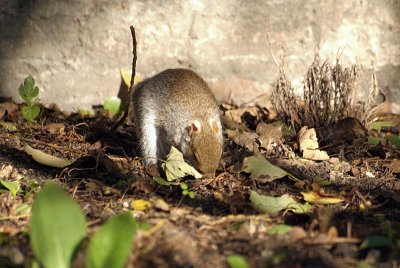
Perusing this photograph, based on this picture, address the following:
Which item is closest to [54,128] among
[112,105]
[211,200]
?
[112,105]

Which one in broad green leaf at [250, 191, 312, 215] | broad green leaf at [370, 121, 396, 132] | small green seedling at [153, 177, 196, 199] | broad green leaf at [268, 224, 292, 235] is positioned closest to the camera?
broad green leaf at [268, 224, 292, 235]

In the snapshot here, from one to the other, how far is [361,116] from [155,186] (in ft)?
6.80

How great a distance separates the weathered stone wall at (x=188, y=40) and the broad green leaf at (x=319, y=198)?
2.19m

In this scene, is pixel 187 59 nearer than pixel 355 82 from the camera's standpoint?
No

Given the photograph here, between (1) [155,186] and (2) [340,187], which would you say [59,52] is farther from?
(2) [340,187]

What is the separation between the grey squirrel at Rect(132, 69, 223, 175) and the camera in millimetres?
4371

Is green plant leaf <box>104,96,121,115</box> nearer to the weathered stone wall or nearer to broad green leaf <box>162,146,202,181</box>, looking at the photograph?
the weathered stone wall

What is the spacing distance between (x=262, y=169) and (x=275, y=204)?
66cm

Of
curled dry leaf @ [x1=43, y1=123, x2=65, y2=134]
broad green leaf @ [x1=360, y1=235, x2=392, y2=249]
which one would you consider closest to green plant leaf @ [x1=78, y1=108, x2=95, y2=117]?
curled dry leaf @ [x1=43, y1=123, x2=65, y2=134]

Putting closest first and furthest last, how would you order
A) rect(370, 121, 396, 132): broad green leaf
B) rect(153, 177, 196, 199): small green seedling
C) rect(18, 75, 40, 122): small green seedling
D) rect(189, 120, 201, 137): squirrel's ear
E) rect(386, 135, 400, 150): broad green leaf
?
rect(153, 177, 196, 199): small green seedling → rect(189, 120, 201, 137): squirrel's ear → rect(18, 75, 40, 122): small green seedling → rect(386, 135, 400, 150): broad green leaf → rect(370, 121, 396, 132): broad green leaf

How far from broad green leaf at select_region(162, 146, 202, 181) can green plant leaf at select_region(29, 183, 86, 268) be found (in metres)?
1.59

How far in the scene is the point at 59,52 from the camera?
550 cm

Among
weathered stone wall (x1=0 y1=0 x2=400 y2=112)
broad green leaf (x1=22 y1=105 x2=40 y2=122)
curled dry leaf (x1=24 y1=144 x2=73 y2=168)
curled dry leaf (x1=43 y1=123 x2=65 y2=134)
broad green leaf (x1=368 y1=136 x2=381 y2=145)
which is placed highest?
weathered stone wall (x1=0 y1=0 x2=400 y2=112)

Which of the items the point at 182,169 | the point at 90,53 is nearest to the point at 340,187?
the point at 182,169
